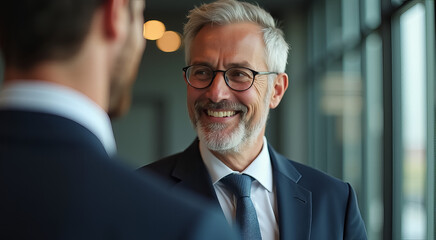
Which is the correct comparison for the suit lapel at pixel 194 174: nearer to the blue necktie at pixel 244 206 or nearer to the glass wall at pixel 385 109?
the blue necktie at pixel 244 206

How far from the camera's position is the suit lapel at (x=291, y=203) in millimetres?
1771

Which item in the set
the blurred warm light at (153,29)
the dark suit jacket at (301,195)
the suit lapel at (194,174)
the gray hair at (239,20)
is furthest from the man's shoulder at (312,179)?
the blurred warm light at (153,29)

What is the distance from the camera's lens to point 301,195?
1.87 meters

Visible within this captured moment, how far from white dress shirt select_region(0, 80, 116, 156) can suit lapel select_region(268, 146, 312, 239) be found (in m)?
1.18

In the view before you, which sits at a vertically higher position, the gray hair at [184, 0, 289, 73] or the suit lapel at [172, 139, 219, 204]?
the gray hair at [184, 0, 289, 73]

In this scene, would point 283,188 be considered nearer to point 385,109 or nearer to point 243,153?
point 243,153

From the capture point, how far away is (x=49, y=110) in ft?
2.18

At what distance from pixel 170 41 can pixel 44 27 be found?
8754 mm

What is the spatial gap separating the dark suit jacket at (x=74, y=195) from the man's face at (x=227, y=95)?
1.24 m

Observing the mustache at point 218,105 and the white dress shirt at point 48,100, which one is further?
the mustache at point 218,105

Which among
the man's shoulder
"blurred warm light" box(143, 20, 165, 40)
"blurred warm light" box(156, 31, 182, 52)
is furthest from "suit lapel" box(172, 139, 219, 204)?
"blurred warm light" box(156, 31, 182, 52)

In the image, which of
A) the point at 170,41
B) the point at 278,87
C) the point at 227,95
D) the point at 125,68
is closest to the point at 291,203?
the point at 227,95

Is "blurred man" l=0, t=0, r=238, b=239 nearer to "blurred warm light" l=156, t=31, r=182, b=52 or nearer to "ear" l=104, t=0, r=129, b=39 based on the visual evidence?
"ear" l=104, t=0, r=129, b=39

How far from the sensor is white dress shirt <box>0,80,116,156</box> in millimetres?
658
